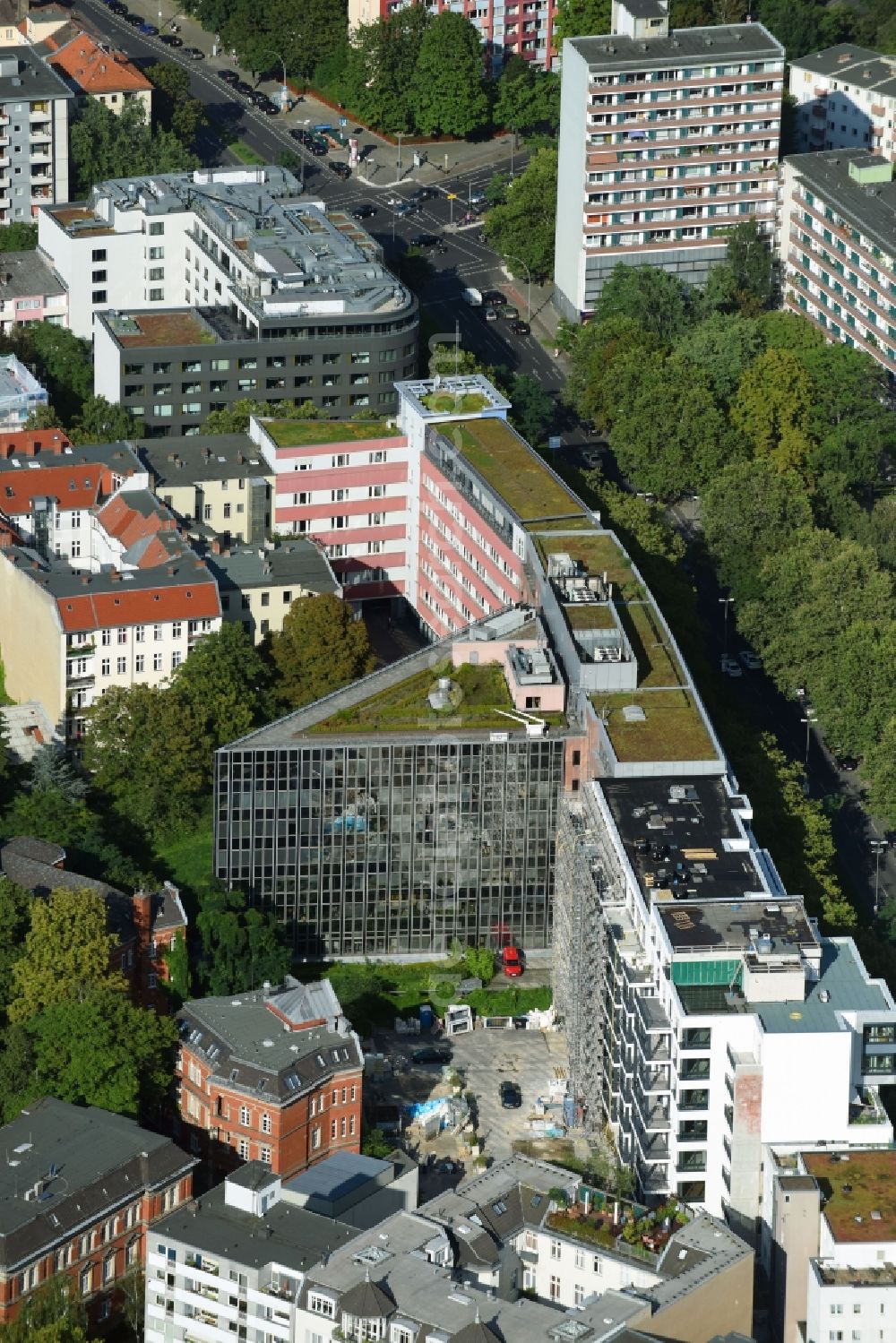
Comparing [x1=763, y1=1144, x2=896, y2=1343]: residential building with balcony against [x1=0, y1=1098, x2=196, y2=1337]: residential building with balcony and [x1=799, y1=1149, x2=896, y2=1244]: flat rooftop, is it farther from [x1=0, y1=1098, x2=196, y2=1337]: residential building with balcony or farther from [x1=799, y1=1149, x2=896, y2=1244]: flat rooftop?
[x1=0, y1=1098, x2=196, y2=1337]: residential building with balcony

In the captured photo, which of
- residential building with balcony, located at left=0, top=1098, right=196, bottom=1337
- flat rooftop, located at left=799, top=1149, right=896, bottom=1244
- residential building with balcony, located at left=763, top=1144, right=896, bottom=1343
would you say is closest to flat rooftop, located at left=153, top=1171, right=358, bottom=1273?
residential building with balcony, located at left=0, top=1098, right=196, bottom=1337

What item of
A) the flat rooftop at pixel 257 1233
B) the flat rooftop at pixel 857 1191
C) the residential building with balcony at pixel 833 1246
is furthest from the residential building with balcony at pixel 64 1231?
the flat rooftop at pixel 857 1191

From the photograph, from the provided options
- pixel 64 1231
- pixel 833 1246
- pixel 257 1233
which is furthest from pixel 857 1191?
pixel 64 1231

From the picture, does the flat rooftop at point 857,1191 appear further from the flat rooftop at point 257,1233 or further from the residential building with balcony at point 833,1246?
the flat rooftop at point 257,1233

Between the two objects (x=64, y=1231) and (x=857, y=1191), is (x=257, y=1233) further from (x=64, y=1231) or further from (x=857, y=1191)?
(x=857, y=1191)

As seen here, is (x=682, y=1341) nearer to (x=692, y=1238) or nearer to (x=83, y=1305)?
(x=692, y=1238)
